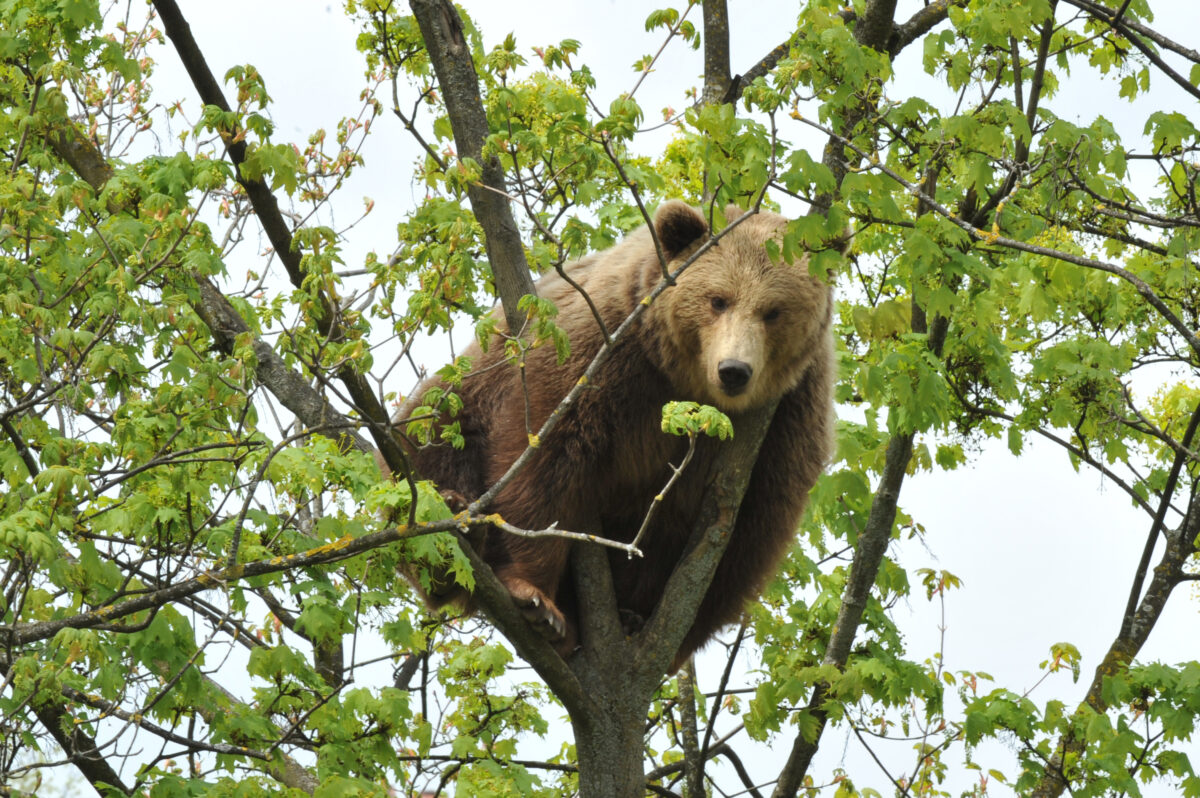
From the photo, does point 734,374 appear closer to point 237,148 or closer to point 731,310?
point 731,310

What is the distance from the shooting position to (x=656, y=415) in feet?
20.7

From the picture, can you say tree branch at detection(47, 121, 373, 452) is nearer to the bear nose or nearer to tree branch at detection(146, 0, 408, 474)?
tree branch at detection(146, 0, 408, 474)

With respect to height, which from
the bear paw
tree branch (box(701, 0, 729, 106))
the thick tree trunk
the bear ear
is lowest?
the thick tree trunk

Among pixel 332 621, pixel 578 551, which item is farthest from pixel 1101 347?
pixel 332 621

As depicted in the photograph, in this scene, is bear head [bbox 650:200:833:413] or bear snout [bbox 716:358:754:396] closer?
bear snout [bbox 716:358:754:396]

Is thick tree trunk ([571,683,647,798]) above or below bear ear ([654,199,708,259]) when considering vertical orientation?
below

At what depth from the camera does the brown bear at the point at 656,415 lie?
Result: 19.7ft

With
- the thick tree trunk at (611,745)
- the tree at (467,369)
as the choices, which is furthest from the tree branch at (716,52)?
the thick tree trunk at (611,745)

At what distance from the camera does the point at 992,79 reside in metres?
6.93

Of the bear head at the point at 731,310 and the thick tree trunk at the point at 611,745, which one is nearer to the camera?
the thick tree trunk at the point at 611,745

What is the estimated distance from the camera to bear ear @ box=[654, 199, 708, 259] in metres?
6.40

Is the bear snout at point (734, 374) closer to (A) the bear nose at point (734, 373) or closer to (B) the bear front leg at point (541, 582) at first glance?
(A) the bear nose at point (734, 373)

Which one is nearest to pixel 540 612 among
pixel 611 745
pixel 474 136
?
pixel 611 745

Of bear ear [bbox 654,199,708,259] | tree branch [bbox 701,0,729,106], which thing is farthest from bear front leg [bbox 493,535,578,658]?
tree branch [bbox 701,0,729,106]
